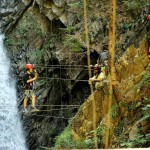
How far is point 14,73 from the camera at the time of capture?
1773cm

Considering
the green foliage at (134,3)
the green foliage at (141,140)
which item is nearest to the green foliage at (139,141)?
the green foliage at (141,140)

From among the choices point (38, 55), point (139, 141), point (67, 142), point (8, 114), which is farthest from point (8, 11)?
point (139, 141)

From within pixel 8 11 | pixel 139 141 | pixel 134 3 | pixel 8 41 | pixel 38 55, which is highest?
pixel 8 11

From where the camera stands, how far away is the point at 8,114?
17.6 meters

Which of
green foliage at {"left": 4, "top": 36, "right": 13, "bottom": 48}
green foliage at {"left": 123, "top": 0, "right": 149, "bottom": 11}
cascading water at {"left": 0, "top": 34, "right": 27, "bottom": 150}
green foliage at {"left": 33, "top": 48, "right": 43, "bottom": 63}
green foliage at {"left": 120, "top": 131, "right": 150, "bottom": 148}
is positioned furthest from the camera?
green foliage at {"left": 4, "top": 36, "right": 13, "bottom": 48}

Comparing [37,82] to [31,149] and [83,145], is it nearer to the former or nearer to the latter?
[31,149]

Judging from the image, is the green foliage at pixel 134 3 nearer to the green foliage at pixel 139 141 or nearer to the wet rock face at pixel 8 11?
the green foliage at pixel 139 141

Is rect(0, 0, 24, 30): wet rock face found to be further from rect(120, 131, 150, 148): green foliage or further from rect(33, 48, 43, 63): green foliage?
rect(120, 131, 150, 148): green foliage

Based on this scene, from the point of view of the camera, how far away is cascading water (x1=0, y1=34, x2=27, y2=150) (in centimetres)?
1725

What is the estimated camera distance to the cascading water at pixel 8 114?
17250mm

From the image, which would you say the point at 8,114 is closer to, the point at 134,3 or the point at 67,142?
the point at 134,3

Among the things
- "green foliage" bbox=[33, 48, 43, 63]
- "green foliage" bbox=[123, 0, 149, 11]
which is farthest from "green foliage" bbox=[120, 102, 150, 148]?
"green foliage" bbox=[33, 48, 43, 63]

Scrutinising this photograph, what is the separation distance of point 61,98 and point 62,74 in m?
1.10

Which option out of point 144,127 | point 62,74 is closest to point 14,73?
point 62,74
